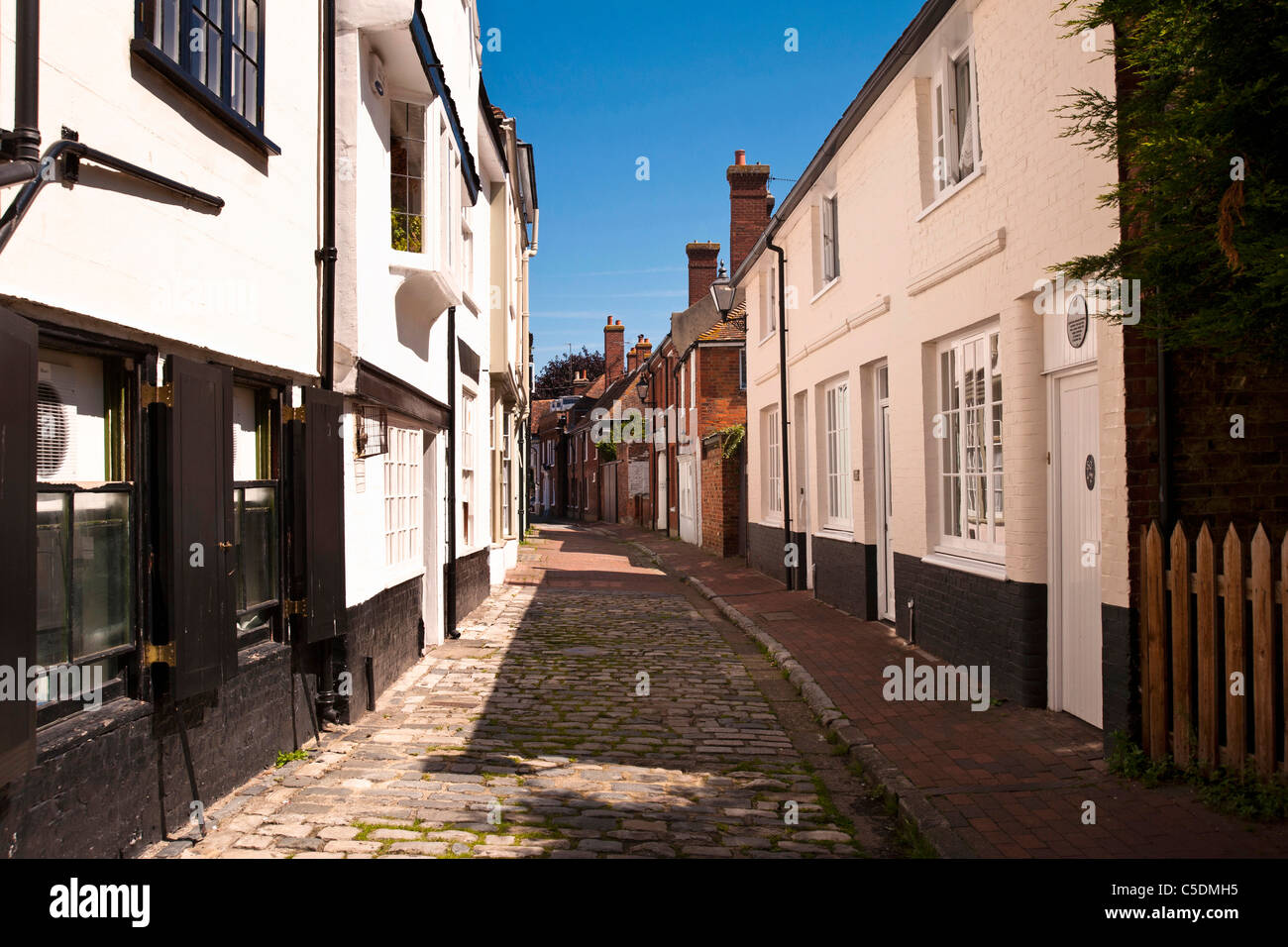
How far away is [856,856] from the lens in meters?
4.81

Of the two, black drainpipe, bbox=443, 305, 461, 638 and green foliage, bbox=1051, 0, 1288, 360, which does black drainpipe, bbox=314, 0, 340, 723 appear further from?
green foliage, bbox=1051, 0, 1288, 360

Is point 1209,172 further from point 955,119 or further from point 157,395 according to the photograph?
point 955,119

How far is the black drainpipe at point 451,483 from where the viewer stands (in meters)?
11.3

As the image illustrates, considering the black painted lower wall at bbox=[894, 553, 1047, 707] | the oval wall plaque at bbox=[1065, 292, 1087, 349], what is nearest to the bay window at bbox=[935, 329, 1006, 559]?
the black painted lower wall at bbox=[894, 553, 1047, 707]

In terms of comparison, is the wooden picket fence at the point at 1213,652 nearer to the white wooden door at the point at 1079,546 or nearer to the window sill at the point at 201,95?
the white wooden door at the point at 1079,546

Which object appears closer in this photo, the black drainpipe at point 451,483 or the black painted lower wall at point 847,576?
the black drainpipe at point 451,483

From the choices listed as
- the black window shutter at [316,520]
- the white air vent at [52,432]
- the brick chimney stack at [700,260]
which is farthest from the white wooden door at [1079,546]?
the brick chimney stack at [700,260]

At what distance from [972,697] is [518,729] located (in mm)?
3479

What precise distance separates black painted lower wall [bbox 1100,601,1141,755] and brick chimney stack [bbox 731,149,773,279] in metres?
18.7

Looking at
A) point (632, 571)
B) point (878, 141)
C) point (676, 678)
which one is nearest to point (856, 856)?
point (676, 678)

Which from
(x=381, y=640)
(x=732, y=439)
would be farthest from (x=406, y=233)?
(x=732, y=439)

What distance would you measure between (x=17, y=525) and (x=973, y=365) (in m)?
7.26

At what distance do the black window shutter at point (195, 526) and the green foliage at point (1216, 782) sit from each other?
16.3ft

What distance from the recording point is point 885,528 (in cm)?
1155
